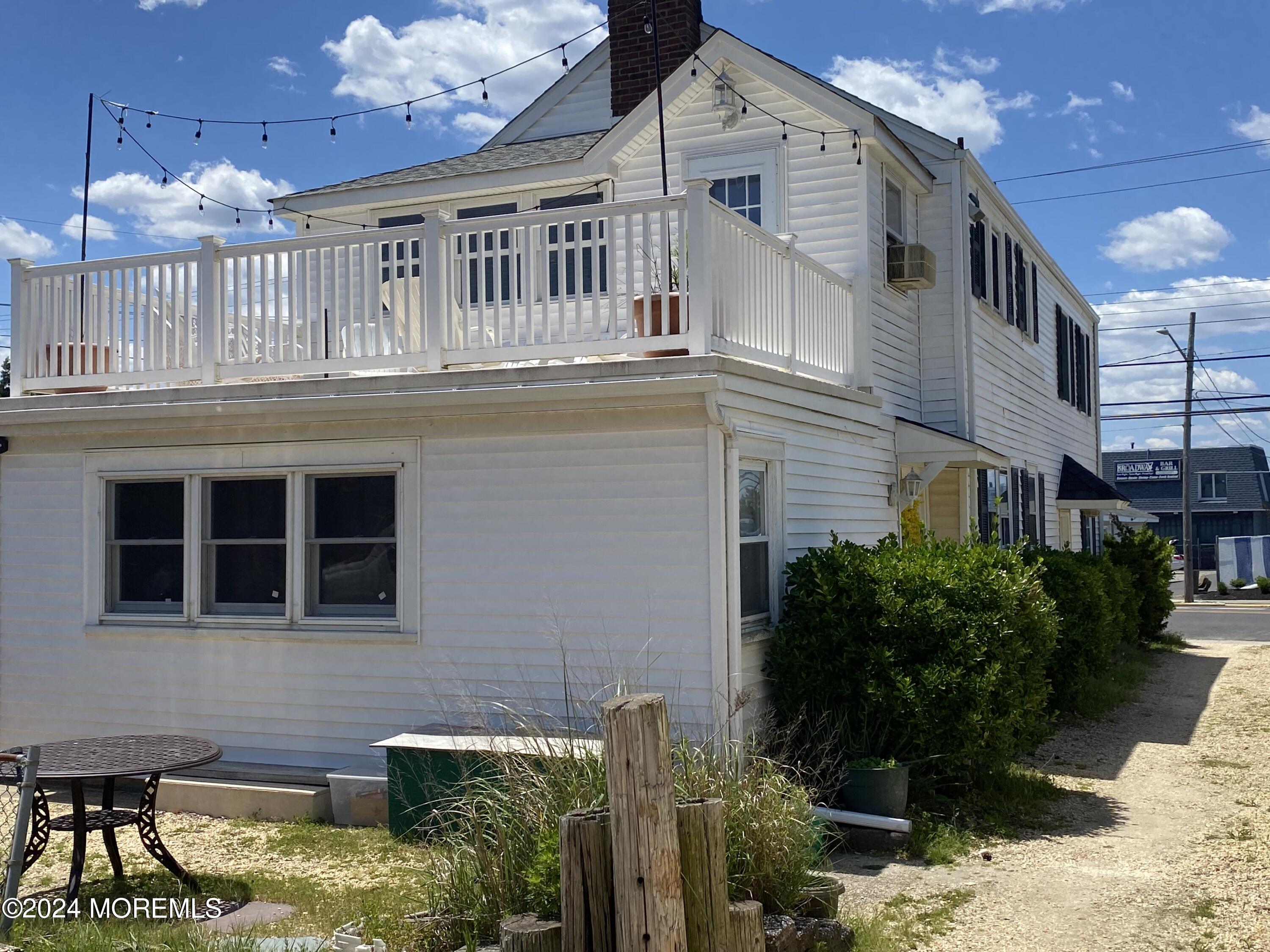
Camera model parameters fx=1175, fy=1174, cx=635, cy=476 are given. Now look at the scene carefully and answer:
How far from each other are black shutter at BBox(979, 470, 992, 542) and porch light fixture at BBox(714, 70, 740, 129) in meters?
5.34

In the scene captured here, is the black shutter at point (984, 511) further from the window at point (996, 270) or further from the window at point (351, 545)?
the window at point (351, 545)

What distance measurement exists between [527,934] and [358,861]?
313 centimetres

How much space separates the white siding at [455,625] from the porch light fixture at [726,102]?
17.9 ft

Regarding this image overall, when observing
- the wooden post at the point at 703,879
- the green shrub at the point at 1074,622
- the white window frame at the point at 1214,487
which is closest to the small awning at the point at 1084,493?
the green shrub at the point at 1074,622

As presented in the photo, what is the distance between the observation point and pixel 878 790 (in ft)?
25.3

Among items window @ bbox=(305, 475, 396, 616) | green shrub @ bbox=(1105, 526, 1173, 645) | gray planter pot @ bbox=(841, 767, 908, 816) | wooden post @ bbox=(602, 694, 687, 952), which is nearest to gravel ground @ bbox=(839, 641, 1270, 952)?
gray planter pot @ bbox=(841, 767, 908, 816)

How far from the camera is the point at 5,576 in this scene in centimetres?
999

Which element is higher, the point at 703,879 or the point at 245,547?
the point at 245,547

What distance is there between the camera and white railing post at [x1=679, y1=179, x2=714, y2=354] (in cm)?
780

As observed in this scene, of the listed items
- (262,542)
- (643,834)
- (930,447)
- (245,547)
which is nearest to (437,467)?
(262,542)

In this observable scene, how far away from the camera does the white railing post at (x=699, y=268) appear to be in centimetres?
780

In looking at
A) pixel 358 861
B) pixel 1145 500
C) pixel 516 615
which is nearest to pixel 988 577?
pixel 516 615

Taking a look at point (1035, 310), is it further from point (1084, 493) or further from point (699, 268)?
point (699, 268)

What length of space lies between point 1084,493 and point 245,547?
15213 millimetres
